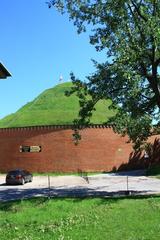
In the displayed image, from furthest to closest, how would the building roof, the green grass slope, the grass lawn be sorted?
the green grass slope < the grass lawn < the building roof

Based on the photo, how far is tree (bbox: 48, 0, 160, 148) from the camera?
25.7 meters

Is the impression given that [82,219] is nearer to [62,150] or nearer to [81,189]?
[81,189]

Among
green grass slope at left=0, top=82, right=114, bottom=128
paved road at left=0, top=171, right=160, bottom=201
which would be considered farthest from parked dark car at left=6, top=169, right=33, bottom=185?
green grass slope at left=0, top=82, right=114, bottom=128

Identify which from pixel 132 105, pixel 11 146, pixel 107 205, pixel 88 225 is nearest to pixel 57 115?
pixel 11 146

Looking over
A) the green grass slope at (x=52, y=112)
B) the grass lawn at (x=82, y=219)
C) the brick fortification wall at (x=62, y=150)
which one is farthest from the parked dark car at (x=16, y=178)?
the green grass slope at (x=52, y=112)

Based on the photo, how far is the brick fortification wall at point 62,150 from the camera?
59812 millimetres

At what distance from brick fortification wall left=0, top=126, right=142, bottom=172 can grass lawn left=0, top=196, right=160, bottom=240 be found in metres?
34.8

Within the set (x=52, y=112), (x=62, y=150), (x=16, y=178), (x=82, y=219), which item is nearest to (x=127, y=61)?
(x=82, y=219)

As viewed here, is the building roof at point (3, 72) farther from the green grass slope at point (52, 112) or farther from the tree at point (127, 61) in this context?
the green grass slope at point (52, 112)

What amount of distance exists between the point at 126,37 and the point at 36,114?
5422 cm

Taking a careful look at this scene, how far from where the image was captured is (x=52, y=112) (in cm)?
7938

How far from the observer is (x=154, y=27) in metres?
24.4

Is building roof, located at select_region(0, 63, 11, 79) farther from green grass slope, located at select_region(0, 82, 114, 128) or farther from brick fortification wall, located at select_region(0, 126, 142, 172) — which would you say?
green grass slope, located at select_region(0, 82, 114, 128)

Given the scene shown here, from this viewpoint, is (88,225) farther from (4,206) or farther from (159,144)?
(159,144)
